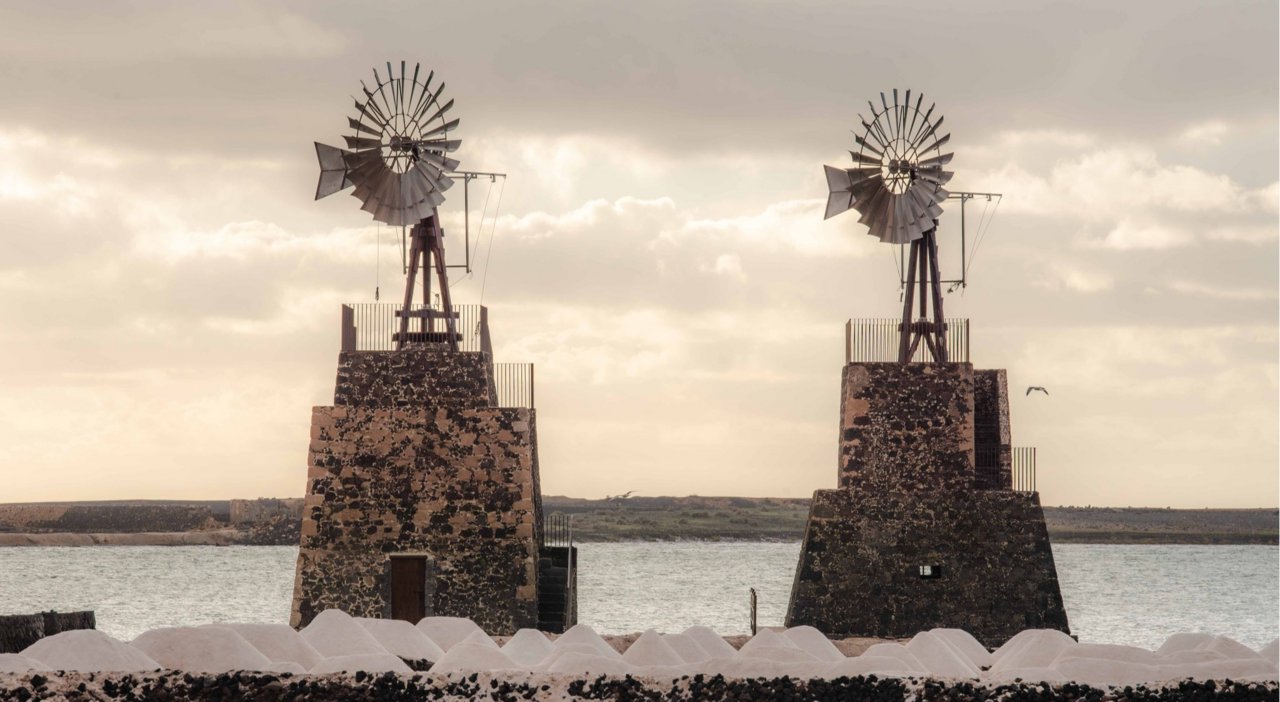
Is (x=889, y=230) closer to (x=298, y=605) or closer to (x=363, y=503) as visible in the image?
(x=363, y=503)

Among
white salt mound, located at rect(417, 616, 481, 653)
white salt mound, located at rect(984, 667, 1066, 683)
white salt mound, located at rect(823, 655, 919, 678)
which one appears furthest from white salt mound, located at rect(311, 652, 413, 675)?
white salt mound, located at rect(984, 667, 1066, 683)

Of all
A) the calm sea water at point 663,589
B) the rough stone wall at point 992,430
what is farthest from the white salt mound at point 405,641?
the calm sea water at point 663,589

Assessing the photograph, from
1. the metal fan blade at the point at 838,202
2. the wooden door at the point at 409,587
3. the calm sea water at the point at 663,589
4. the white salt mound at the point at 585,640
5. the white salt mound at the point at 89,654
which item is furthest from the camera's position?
the calm sea water at the point at 663,589

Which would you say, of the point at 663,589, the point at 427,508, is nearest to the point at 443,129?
the point at 427,508

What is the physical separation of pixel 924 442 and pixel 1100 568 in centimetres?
6605

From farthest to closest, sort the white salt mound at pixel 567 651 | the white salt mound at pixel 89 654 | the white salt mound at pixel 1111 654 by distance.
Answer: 1. the white salt mound at pixel 1111 654
2. the white salt mound at pixel 567 651
3. the white salt mound at pixel 89 654

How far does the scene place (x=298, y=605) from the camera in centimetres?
2086

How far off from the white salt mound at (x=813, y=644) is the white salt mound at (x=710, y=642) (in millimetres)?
687

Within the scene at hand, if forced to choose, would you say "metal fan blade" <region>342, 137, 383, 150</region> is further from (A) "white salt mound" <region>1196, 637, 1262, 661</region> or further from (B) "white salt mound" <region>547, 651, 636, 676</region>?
(A) "white salt mound" <region>1196, 637, 1262, 661</region>

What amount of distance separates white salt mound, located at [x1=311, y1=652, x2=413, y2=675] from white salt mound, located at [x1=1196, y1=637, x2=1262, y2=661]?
763cm

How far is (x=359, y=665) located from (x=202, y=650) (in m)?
1.44

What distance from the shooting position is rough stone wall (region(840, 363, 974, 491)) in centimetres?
2152

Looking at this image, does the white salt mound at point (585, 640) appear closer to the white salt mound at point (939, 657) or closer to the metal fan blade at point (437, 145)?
the white salt mound at point (939, 657)

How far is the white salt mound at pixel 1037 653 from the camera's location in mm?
13688
